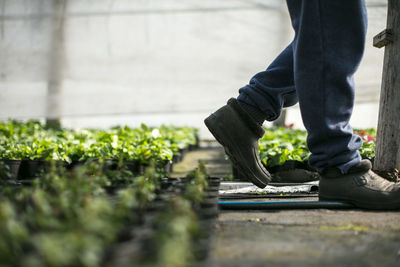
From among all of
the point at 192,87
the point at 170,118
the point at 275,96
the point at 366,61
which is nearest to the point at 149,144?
the point at 275,96

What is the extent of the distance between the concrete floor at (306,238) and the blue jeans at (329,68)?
0.31m

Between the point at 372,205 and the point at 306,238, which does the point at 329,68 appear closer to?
the point at 372,205

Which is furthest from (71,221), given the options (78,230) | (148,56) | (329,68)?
(148,56)

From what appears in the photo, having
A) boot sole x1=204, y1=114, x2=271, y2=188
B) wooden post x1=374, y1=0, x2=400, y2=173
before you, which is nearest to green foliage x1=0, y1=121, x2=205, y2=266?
boot sole x1=204, y1=114, x2=271, y2=188

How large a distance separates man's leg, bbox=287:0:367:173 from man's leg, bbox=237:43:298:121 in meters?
0.33

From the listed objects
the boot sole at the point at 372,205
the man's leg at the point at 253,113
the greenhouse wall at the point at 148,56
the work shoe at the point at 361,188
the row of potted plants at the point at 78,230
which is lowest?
the boot sole at the point at 372,205

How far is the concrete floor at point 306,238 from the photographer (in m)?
1.15

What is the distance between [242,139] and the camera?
230 cm

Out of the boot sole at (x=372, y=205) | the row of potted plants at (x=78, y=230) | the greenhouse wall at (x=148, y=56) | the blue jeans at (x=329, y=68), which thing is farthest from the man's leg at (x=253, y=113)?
the greenhouse wall at (x=148, y=56)

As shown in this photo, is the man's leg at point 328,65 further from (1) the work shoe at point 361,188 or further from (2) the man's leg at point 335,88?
(1) the work shoe at point 361,188

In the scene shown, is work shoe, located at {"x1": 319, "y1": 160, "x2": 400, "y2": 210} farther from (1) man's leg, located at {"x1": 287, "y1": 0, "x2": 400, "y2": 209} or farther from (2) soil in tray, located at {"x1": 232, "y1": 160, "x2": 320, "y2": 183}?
(2) soil in tray, located at {"x1": 232, "y1": 160, "x2": 320, "y2": 183}

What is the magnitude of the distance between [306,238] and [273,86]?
1055 mm

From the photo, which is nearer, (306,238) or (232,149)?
(306,238)

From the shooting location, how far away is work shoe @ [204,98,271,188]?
2.30 meters
